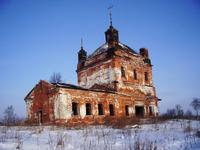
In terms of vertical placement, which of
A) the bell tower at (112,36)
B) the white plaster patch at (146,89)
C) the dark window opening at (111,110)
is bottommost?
the dark window opening at (111,110)

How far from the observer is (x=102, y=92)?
21594mm

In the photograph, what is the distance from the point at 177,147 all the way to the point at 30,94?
1805 cm

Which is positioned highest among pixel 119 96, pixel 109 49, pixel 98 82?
Answer: pixel 109 49

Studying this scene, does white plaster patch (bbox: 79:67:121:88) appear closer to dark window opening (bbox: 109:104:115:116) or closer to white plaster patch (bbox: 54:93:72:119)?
dark window opening (bbox: 109:104:115:116)

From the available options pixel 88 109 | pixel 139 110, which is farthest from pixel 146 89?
pixel 88 109

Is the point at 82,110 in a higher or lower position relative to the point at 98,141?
higher

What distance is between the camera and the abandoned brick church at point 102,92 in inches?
733

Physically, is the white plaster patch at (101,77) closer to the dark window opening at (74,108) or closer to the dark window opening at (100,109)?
the dark window opening at (100,109)

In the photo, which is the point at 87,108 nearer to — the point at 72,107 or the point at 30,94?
the point at 72,107

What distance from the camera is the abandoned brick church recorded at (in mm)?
18609

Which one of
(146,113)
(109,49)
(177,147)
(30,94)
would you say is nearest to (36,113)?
(30,94)

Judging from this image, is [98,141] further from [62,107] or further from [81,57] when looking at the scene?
[81,57]

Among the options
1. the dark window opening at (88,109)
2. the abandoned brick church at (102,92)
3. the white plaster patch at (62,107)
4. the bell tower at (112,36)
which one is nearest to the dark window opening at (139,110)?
the abandoned brick church at (102,92)

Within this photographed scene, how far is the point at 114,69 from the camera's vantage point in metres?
23.8
